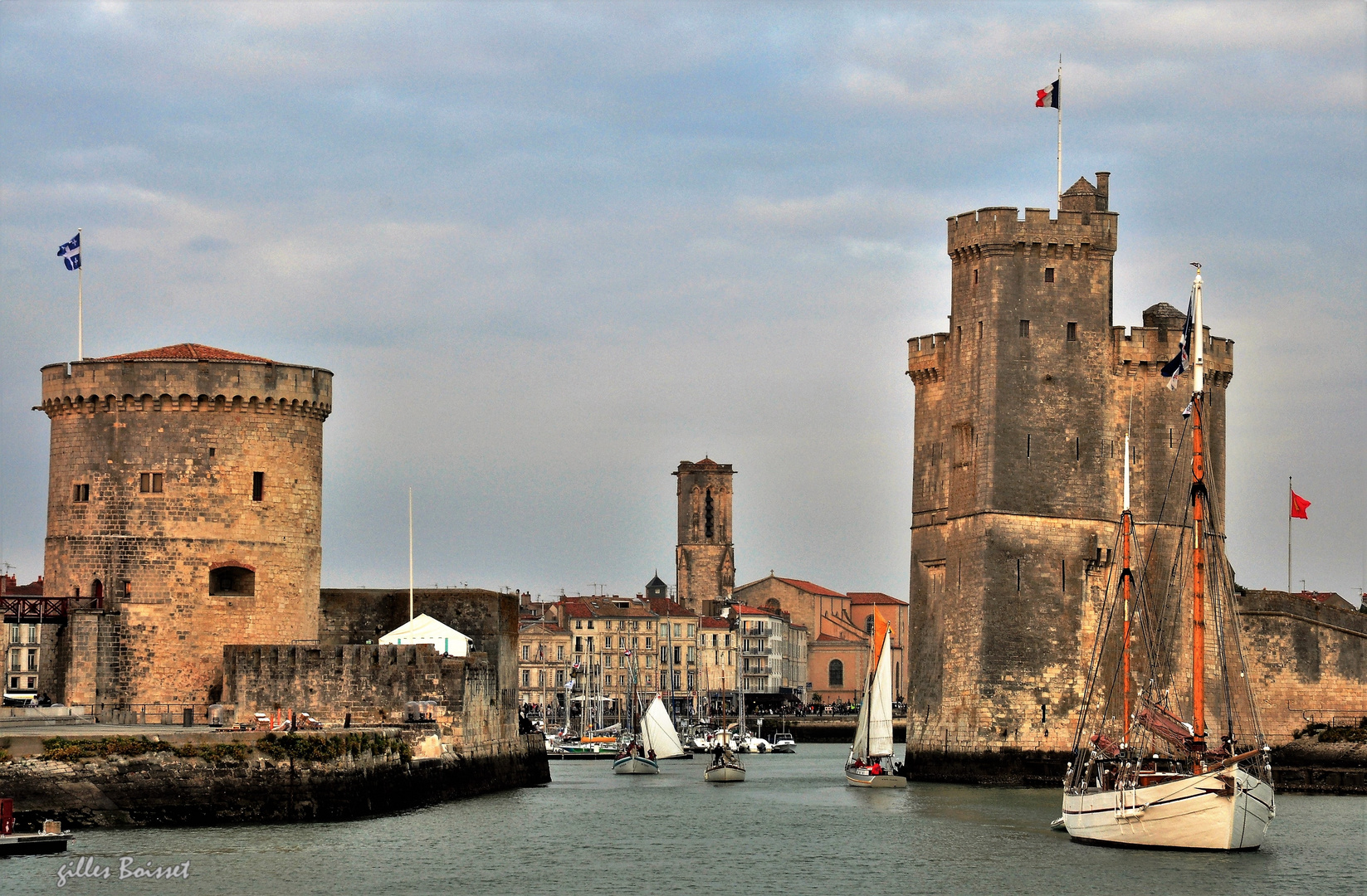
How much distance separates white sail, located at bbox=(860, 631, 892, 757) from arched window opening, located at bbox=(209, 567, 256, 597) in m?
22.6

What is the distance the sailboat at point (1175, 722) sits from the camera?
137 feet

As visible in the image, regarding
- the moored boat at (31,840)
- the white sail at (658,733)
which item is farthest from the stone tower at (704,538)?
the moored boat at (31,840)

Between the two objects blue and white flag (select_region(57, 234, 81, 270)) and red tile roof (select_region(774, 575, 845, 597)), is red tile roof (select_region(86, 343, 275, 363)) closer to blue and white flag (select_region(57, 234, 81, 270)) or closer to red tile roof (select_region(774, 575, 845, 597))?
blue and white flag (select_region(57, 234, 81, 270))

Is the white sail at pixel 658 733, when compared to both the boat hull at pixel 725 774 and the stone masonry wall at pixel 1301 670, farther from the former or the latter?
the stone masonry wall at pixel 1301 670

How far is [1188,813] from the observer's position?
41750 millimetres

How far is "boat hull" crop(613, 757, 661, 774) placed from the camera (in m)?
78.2

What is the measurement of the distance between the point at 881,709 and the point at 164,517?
Result: 25.8 meters

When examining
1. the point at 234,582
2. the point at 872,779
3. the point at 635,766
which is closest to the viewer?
the point at 234,582

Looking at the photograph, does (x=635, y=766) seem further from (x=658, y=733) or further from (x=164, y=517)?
(x=164, y=517)

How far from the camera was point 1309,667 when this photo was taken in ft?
206

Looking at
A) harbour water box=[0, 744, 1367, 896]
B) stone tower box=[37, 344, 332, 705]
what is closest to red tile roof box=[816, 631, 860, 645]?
harbour water box=[0, 744, 1367, 896]

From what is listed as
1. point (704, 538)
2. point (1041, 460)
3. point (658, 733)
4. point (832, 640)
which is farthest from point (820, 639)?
point (1041, 460)

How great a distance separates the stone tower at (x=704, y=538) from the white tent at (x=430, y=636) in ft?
329

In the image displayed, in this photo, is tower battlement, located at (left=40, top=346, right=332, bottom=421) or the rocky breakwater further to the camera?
tower battlement, located at (left=40, top=346, right=332, bottom=421)
